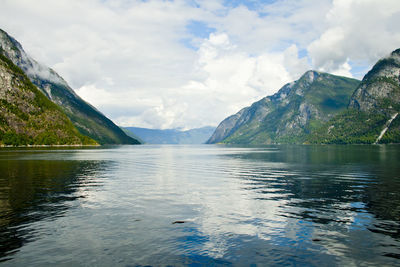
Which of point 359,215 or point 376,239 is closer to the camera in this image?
point 376,239

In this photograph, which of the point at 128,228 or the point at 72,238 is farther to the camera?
the point at 128,228

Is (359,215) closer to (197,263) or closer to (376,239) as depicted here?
(376,239)

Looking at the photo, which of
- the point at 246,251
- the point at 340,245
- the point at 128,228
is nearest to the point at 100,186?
the point at 128,228

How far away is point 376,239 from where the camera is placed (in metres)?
20.7

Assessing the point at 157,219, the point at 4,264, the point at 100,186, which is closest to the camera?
the point at 4,264

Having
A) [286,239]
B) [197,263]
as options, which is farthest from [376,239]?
[197,263]

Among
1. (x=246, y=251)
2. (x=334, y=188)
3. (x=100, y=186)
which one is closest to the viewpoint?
(x=246, y=251)

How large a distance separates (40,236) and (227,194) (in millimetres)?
24295

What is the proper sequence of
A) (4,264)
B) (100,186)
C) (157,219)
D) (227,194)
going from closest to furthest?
(4,264) → (157,219) → (227,194) → (100,186)

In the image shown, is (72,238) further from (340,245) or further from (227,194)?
(227,194)

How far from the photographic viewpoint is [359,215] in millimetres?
27484

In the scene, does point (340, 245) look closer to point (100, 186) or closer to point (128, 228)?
point (128, 228)

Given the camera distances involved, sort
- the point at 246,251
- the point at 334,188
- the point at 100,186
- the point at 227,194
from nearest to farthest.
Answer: the point at 246,251 → the point at 227,194 → the point at 334,188 → the point at 100,186

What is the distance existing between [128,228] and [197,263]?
917cm
